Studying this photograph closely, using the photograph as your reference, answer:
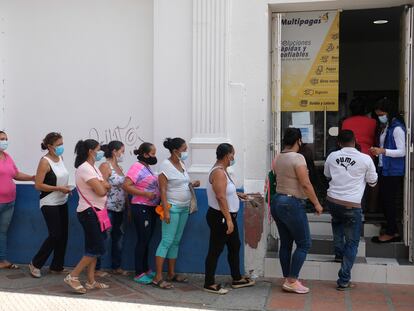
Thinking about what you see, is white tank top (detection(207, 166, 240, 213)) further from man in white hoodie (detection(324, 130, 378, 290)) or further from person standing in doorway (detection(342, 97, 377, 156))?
person standing in doorway (detection(342, 97, 377, 156))

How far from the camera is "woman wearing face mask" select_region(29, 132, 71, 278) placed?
585 cm

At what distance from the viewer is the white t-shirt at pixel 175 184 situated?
5547 mm

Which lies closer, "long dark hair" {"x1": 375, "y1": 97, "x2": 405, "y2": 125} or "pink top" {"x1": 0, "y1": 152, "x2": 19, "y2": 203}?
"long dark hair" {"x1": 375, "y1": 97, "x2": 405, "y2": 125}

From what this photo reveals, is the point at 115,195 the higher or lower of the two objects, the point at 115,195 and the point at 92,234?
the higher

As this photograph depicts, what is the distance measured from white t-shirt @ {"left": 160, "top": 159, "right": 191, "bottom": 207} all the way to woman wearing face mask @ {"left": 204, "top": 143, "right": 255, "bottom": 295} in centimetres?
36

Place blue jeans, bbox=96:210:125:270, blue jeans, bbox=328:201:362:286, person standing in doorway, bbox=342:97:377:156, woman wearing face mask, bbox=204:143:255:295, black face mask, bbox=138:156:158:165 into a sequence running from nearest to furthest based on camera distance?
1. woman wearing face mask, bbox=204:143:255:295
2. blue jeans, bbox=328:201:362:286
3. black face mask, bbox=138:156:158:165
4. blue jeans, bbox=96:210:125:270
5. person standing in doorway, bbox=342:97:377:156

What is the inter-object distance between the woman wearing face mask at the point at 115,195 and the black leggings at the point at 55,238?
0.49 metres

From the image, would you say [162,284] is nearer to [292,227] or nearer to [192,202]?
[192,202]

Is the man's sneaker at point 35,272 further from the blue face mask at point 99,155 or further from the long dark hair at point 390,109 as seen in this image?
the long dark hair at point 390,109

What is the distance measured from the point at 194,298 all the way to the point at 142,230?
0.98 meters

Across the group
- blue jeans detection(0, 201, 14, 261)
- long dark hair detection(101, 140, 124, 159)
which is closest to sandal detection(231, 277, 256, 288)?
long dark hair detection(101, 140, 124, 159)

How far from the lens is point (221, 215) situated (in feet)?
17.4

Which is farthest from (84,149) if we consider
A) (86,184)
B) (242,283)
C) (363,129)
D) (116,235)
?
(363,129)

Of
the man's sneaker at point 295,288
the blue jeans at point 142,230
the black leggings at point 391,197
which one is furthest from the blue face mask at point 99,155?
the black leggings at point 391,197
